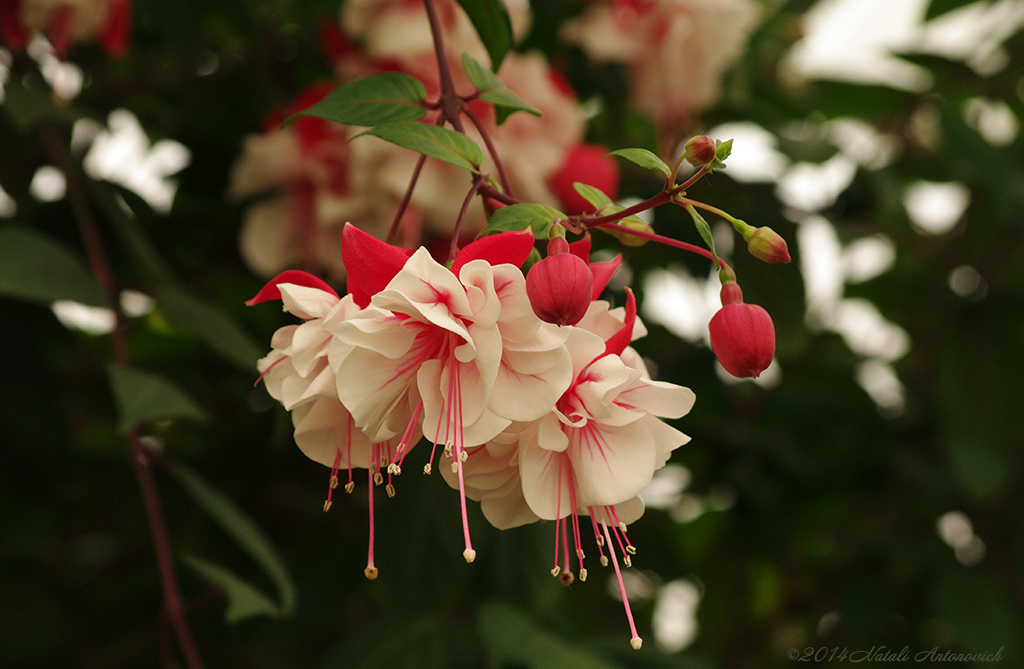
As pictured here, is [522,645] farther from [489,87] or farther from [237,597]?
[489,87]

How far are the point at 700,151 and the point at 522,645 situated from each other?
0.51 meters

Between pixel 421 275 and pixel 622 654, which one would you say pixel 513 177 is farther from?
pixel 622 654

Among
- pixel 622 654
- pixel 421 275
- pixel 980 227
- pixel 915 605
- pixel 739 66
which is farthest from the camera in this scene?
pixel 915 605

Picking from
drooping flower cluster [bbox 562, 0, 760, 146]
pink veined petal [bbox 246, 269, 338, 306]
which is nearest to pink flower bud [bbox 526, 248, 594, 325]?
pink veined petal [bbox 246, 269, 338, 306]

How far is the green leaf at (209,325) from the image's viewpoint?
68 centimetres

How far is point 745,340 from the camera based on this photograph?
374 millimetres

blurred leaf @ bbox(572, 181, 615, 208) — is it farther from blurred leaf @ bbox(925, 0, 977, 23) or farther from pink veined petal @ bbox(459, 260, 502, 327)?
blurred leaf @ bbox(925, 0, 977, 23)

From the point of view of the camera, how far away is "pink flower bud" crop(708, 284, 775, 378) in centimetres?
37

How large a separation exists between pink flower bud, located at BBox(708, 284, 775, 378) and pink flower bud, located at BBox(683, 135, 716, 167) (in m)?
0.07

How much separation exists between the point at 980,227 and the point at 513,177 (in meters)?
0.92

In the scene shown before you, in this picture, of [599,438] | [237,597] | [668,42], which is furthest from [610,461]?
[668,42]

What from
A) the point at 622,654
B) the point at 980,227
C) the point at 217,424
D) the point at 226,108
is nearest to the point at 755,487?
the point at 622,654

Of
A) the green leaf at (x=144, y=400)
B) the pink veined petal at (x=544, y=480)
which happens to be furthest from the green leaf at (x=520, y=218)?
the green leaf at (x=144, y=400)

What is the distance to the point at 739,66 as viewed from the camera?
1141 millimetres
